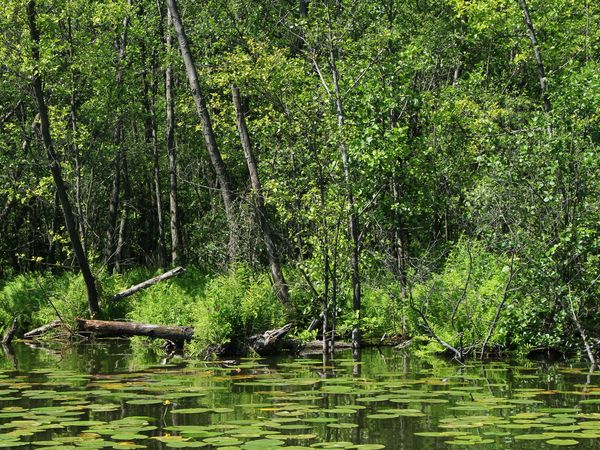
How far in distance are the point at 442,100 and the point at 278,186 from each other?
23.0ft

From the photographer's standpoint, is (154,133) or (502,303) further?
(154,133)

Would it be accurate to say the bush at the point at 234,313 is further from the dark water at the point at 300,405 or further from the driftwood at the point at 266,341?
the dark water at the point at 300,405

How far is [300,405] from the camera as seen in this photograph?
369 inches

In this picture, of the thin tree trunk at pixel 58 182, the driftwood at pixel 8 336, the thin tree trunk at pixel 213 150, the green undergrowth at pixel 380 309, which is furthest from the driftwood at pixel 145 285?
the driftwood at pixel 8 336

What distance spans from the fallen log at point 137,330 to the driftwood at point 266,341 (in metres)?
1.11

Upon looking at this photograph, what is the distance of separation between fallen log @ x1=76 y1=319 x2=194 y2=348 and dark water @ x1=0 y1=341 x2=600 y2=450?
1.94 metres

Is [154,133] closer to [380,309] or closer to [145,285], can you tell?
[145,285]

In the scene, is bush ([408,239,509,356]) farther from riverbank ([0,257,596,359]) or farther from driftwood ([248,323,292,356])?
driftwood ([248,323,292,356])

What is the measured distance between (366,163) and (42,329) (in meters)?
7.59

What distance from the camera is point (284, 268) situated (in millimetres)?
20016

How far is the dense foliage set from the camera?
44.4ft

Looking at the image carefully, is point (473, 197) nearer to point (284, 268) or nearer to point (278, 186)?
point (278, 186)

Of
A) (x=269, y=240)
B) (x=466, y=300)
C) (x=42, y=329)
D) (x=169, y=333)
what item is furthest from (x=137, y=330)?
(x=466, y=300)

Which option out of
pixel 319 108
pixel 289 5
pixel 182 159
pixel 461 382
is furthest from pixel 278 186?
pixel 182 159
